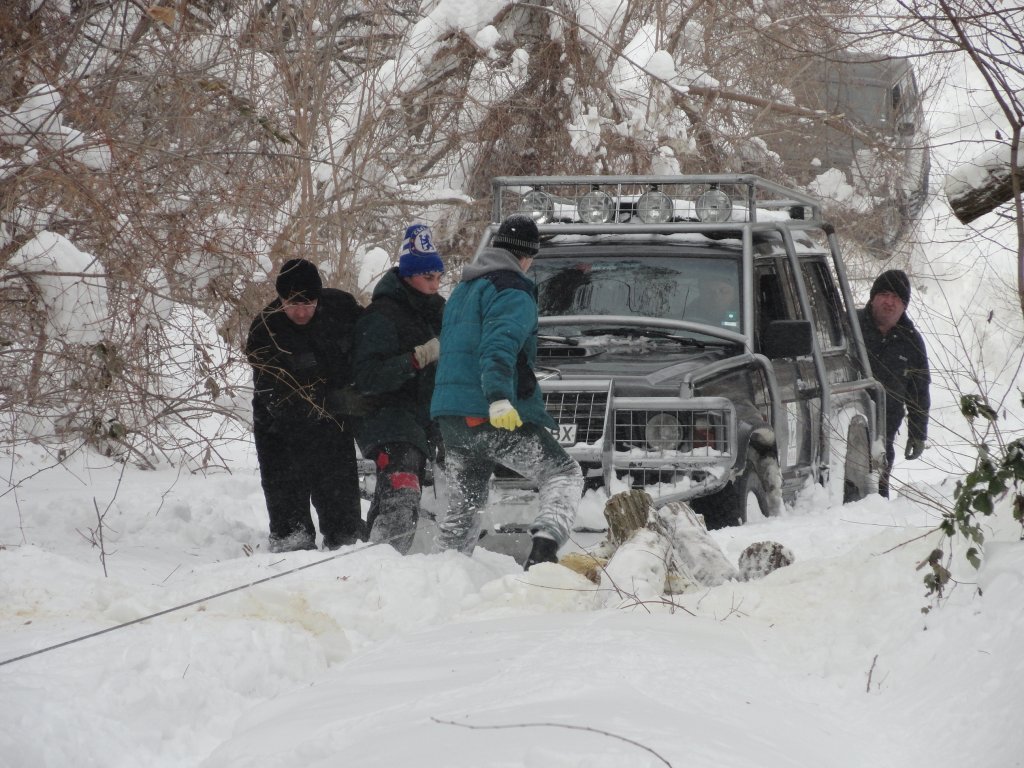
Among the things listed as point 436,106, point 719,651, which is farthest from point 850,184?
point 719,651

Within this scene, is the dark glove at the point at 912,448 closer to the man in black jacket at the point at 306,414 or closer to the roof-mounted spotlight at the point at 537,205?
the roof-mounted spotlight at the point at 537,205

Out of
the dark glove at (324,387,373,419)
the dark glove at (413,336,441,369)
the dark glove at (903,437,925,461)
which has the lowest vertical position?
the dark glove at (903,437,925,461)

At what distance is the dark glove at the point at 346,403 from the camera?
Result: 627cm

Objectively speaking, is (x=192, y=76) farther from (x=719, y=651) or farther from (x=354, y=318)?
(x=719, y=651)

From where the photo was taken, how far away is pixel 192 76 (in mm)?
6371

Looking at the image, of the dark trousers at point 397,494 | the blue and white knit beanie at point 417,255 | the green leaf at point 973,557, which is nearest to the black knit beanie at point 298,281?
the blue and white knit beanie at point 417,255

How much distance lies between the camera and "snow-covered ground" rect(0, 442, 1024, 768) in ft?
9.98

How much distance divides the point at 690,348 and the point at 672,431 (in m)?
0.83

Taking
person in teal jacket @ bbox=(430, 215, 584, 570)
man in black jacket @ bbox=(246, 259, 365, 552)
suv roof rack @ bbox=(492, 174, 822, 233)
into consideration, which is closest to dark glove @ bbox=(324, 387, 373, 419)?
man in black jacket @ bbox=(246, 259, 365, 552)

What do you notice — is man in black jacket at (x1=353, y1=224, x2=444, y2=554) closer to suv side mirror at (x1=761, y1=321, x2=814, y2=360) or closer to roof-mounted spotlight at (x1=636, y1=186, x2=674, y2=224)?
roof-mounted spotlight at (x1=636, y1=186, x2=674, y2=224)

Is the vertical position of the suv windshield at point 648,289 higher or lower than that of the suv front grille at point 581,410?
higher

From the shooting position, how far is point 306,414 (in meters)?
6.54

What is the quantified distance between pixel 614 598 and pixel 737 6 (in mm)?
10435

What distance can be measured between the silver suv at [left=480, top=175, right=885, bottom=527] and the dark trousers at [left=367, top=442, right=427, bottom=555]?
1.43 feet
